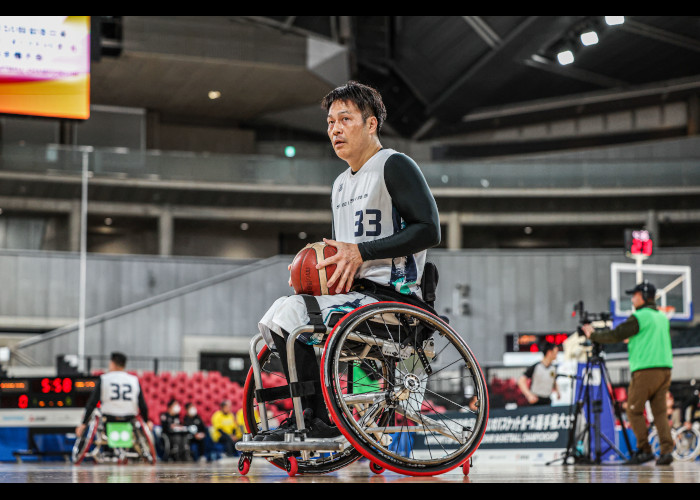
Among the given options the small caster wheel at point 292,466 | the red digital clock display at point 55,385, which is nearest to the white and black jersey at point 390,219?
the small caster wheel at point 292,466

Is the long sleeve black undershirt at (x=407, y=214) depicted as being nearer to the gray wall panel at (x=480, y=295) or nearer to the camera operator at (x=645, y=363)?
the camera operator at (x=645, y=363)

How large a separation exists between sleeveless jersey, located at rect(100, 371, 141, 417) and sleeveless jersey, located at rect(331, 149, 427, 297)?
8424 millimetres

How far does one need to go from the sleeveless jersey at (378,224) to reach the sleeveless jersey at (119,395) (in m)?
8.42

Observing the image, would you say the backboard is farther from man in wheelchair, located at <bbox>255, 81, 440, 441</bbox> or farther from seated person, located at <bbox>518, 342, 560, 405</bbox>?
man in wheelchair, located at <bbox>255, 81, 440, 441</bbox>

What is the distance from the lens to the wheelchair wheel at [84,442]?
10797mm

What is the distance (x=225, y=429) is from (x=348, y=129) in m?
13.1

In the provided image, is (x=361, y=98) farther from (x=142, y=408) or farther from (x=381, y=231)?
(x=142, y=408)

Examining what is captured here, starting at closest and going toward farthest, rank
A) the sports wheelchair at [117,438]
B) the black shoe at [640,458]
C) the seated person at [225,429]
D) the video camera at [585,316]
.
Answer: the black shoe at [640,458], the video camera at [585,316], the sports wheelchair at [117,438], the seated person at [225,429]

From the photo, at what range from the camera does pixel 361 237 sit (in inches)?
132

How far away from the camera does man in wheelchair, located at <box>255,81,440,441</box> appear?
309 centimetres

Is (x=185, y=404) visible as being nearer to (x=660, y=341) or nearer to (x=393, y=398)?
(x=660, y=341)

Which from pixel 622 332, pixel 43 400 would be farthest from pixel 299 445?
pixel 43 400

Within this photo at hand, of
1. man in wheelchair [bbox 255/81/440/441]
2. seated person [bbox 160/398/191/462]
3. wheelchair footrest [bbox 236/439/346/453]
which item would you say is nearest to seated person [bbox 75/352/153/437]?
seated person [bbox 160/398/191/462]
